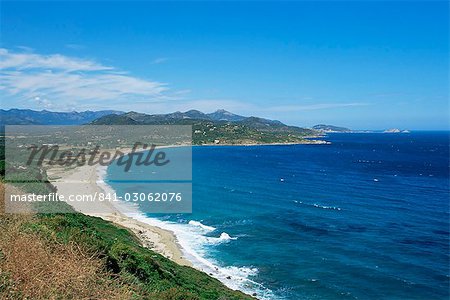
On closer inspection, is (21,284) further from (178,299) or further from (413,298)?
(413,298)

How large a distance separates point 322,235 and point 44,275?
33061 millimetres

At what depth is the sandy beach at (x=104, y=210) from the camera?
3198cm

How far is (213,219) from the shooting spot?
42500mm

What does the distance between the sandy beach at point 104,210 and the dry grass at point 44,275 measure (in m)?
22.5

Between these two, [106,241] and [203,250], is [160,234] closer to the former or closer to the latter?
[203,250]

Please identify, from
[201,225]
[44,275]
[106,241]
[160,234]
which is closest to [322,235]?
[201,225]

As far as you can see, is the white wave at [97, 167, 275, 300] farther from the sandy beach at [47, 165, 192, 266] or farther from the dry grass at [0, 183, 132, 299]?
the dry grass at [0, 183, 132, 299]

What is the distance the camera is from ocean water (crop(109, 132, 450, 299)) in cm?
2581

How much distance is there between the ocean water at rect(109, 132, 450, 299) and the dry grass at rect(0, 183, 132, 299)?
64.2ft

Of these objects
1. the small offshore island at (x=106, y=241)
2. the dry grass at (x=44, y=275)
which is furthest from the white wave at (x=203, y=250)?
Answer: the dry grass at (x=44, y=275)

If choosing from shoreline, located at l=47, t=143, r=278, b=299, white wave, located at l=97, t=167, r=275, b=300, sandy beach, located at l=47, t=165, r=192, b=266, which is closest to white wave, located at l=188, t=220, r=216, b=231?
white wave, located at l=97, t=167, r=275, b=300

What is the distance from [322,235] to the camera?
35.8 m

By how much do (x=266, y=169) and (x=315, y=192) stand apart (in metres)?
26.3

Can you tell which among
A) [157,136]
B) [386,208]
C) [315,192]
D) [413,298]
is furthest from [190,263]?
[157,136]
